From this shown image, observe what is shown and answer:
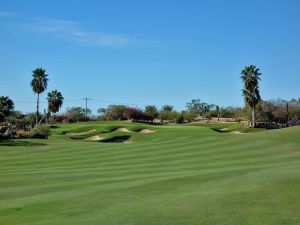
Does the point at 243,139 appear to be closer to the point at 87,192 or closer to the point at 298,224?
the point at 87,192

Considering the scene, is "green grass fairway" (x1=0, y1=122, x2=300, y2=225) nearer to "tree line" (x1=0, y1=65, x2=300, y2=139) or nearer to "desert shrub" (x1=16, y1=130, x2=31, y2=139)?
"desert shrub" (x1=16, y1=130, x2=31, y2=139)

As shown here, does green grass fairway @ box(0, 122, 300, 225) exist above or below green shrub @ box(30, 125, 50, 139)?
below

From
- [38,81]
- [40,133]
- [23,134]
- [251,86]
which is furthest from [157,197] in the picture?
[38,81]

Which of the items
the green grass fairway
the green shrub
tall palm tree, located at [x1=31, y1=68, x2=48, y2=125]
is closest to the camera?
the green grass fairway

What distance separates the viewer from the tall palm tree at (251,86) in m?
87.1

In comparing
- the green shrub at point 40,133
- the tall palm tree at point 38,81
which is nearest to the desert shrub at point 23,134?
the green shrub at point 40,133

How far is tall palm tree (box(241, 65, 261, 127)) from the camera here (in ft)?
286

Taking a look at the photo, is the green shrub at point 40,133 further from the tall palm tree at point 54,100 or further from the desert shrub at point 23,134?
the tall palm tree at point 54,100

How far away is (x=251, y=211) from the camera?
9.78 m

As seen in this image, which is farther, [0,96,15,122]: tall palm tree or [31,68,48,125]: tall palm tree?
[31,68,48,125]: tall palm tree

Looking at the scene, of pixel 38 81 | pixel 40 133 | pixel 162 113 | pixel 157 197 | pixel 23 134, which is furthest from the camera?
pixel 162 113

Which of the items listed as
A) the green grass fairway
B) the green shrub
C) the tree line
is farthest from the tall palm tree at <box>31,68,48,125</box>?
the green grass fairway

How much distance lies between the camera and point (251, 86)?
87688mm

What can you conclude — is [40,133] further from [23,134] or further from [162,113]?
[162,113]
